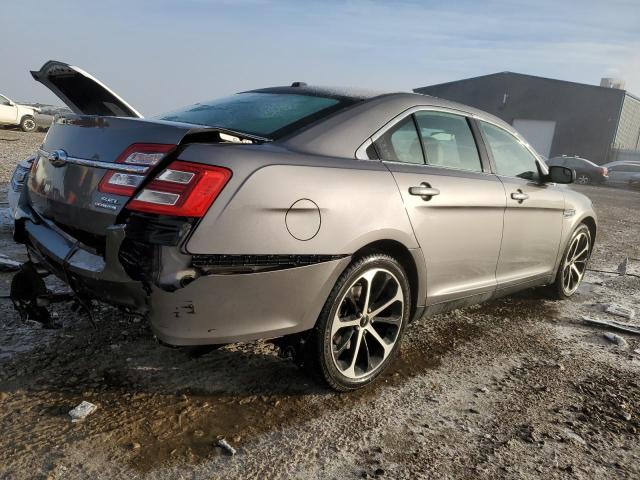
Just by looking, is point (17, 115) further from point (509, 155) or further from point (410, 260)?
point (410, 260)

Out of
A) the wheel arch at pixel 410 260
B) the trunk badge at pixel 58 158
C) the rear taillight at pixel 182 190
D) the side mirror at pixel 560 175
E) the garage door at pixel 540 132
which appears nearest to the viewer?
the rear taillight at pixel 182 190

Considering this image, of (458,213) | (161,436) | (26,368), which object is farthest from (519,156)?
(26,368)

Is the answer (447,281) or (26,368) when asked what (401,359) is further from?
(26,368)

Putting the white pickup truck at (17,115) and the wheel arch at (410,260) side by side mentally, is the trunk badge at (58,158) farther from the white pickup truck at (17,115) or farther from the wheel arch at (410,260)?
the white pickup truck at (17,115)

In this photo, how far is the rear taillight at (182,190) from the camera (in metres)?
1.98

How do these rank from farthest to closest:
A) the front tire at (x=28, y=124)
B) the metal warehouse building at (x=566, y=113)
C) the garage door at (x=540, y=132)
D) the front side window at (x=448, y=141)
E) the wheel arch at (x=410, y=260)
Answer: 1. the garage door at (x=540, y=132)
2. the metal warehouse building at (x=566, y=113)
3. the front tire at (x=28, y=124)
4. the front side window at (x=448, y=141)
5. the wheel arch at (x=410, y=260)

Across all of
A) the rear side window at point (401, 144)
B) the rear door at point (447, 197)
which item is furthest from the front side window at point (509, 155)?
the rear side window at point (401, 144)

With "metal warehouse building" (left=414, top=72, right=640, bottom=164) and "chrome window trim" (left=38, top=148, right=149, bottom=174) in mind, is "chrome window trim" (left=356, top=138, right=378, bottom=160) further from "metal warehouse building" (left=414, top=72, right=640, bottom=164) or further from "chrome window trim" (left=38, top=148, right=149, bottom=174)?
"metal warehouse building" (left=414, top=72, right=640, bottom=164)

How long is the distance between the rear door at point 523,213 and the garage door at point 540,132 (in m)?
33.7

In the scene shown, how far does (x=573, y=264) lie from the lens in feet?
15.5

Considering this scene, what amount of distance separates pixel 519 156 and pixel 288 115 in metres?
2.15

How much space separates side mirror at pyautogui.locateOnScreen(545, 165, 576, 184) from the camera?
4.08m

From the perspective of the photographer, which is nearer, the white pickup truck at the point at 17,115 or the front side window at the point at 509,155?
the front side window at the point at 509,155

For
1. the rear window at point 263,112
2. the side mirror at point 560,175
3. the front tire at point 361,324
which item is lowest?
the front tire at point 361,324
